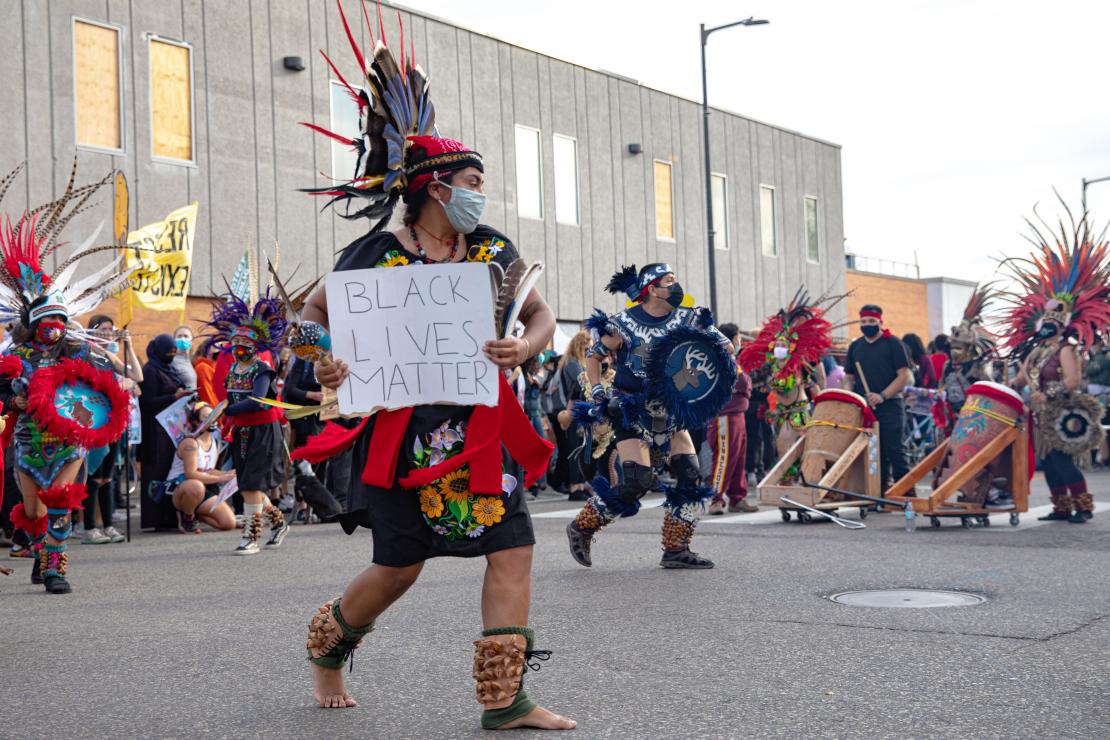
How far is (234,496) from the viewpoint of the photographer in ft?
45.3

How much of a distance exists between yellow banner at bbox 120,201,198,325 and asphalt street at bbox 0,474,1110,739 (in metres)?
5.20

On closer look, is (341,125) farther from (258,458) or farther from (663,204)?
(258,458)

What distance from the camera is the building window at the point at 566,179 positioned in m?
24.7

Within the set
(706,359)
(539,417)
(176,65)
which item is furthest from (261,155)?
(706,359)

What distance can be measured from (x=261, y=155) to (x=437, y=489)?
15816 mm

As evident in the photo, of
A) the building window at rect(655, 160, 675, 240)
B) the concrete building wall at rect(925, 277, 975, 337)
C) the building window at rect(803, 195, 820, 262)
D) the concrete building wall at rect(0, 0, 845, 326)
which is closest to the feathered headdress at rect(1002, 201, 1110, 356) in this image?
the concrete building wall at rect(0, 0, 845, 326)

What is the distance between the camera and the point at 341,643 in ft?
14.6

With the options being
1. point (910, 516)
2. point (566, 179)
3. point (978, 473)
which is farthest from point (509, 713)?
point (566, 179)

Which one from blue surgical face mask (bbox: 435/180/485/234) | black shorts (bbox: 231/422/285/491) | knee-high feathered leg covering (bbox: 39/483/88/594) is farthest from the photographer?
black shorts (bbox: 231/422/285/491)

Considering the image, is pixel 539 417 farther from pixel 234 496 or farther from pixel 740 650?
pixel 740 650

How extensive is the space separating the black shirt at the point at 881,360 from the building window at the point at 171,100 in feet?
33.6

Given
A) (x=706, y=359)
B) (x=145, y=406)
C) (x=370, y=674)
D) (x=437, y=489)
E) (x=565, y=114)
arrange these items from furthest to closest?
(x=565, y=114)
(x=145, y=406)
(x=706, y=359)
(x=370, y=674)
(x=437, y=489)

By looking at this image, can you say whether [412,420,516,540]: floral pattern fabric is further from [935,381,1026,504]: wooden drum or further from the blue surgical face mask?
[935,381,1026,504]: wooden drum

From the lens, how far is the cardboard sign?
4.25 meters
